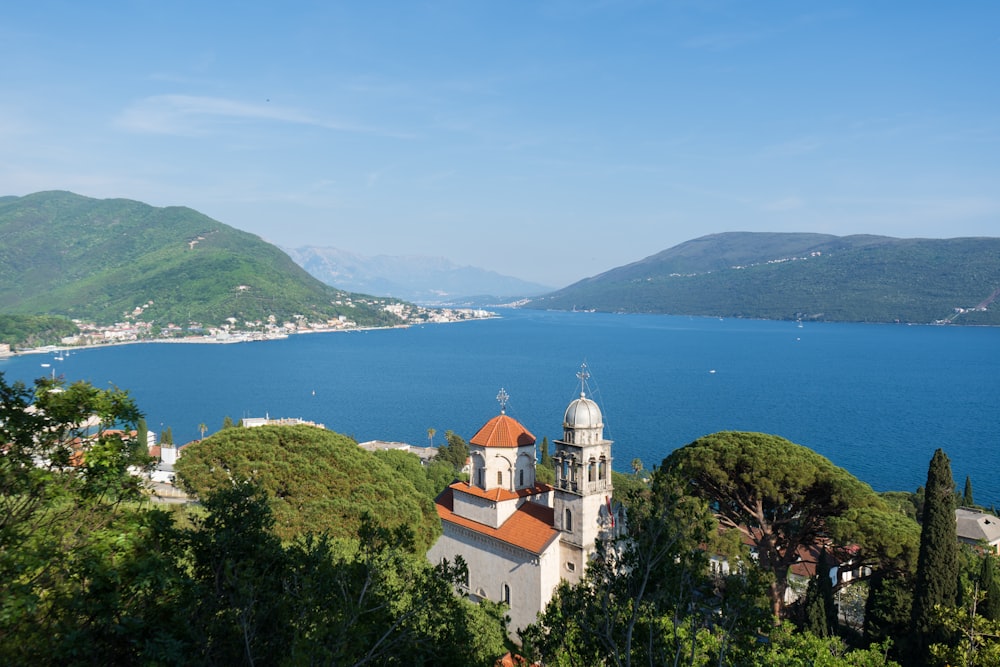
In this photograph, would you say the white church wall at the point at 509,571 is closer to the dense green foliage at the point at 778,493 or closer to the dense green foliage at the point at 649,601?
the dense green foliage at the point at 778,493

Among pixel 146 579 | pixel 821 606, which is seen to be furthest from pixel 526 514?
pixel 146 579

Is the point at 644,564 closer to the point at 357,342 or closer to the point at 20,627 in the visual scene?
the point at 20,627

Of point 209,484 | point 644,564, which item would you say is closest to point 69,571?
point 644,564

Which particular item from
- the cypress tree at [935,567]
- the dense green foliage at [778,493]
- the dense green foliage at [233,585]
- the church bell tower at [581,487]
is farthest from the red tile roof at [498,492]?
the cypress tree at [935,567]

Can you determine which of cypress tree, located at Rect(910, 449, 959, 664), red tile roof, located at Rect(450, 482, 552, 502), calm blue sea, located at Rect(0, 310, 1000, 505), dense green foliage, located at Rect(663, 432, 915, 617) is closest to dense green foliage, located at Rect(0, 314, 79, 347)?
calm blue sea, located at Rect(0, 310, 1000, 505)

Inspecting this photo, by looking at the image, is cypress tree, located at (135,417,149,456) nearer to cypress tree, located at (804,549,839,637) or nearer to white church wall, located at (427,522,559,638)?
white church wall, located at (427,522,559,638)

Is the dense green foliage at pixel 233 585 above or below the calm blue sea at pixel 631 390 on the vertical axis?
above

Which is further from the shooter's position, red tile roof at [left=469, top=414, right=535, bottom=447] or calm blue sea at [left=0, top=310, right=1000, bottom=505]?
calm blue sea at [left=0, top=310, right=1000, bottom=505]
